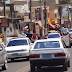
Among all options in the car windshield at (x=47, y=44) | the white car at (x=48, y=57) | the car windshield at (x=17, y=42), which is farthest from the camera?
the car windshield at (x=17, y=42)

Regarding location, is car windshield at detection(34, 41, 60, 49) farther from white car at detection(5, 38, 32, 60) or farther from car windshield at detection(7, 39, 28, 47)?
car windshield at detection(7, 39, 28, 47)

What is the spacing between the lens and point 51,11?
332 ft

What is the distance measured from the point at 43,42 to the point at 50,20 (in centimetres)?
8577

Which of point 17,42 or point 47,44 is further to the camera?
point 17,42

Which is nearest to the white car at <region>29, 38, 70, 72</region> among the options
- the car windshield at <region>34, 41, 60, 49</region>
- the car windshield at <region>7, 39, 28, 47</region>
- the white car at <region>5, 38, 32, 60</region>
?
the car windshield at <region>34, 41, 60, 49</region>

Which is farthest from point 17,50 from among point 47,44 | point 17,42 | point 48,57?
point 48,57

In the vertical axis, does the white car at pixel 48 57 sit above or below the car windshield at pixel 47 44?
below

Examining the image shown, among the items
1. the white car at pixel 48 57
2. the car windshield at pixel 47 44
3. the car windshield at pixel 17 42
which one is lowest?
the car windshield at pixel 17 42

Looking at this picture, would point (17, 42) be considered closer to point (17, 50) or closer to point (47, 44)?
point (17, 50)

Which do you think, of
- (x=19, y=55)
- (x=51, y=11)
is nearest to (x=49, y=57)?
(x=19, y=55)

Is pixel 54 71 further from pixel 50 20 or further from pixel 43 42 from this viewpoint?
pixel 50 20

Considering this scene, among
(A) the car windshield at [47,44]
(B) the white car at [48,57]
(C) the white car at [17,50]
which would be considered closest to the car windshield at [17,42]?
(C) the white car at [17,50]

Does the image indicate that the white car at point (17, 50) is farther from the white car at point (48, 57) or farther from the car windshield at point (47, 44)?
the white car at point (48, 57)

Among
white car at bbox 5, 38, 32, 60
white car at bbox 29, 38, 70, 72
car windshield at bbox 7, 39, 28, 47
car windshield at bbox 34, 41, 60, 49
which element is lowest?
white car at bbox 5, 38, 32, 60
